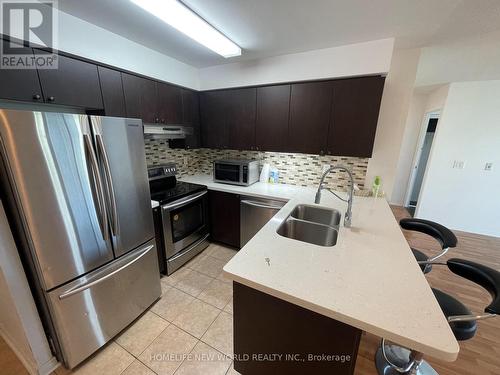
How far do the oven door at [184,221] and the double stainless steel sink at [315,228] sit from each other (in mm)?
1197

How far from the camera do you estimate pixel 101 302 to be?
55.4 inches

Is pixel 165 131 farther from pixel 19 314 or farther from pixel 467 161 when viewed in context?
pixel 467 161

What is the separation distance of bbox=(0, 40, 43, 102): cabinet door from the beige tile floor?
186cm

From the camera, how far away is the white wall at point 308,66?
1.84 metres

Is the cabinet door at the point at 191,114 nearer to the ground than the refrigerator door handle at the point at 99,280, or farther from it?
farther from it

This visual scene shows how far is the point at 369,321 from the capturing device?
2.37 ft

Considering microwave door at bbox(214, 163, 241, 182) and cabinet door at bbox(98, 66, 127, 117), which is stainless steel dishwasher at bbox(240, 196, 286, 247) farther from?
cabinet door at bbox(98, 66, 127, 117)

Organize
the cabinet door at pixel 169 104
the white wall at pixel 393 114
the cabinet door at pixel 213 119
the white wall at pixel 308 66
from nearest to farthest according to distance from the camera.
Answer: the white wall at pixel 308 66
the white wall at pixel 393 114
the cabinet door at pixel 169 104
the cabinet door at pixel 213 119

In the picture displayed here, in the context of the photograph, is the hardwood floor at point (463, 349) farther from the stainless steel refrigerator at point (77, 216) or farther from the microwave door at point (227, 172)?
the microwave door at point (227, 172)

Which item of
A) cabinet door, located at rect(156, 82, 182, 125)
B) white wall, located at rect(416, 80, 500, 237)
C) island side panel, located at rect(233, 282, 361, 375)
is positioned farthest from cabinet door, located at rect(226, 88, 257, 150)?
white wall, located at rect(416, 80, 500, 237)

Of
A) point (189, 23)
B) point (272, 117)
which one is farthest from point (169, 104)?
point (272, 117)

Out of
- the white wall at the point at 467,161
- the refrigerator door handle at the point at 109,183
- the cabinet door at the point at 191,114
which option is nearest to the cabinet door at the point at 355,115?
the cabinet door at the point at 191,114

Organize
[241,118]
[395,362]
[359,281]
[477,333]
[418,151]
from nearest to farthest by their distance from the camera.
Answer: [359,281] < [395,362] < [477,333] < [241,118] < [418,151]

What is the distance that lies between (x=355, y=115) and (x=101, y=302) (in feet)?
8.83
